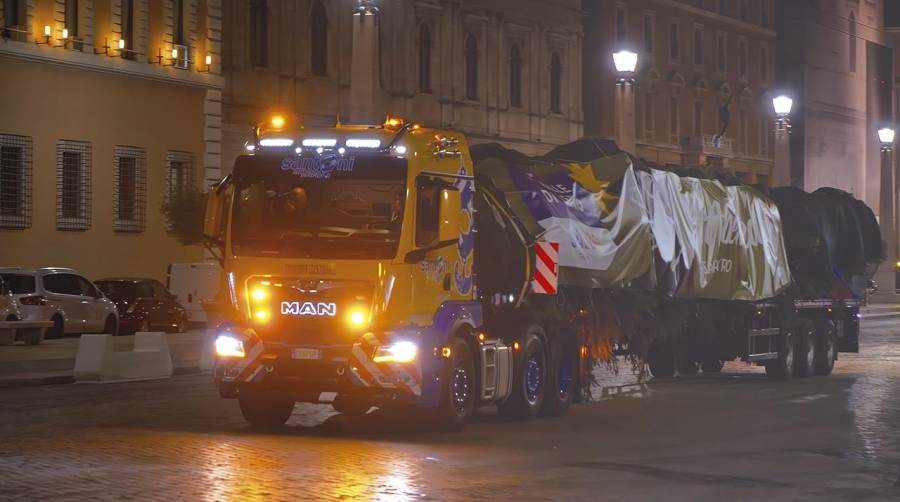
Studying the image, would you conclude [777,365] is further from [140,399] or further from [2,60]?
[2,60]

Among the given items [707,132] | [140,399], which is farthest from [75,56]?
[707,132]

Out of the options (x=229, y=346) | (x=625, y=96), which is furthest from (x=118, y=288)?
(x=229, y=346)

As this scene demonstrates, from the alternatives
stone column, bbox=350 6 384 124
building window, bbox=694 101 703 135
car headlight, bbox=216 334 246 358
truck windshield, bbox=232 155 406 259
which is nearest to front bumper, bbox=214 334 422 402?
car headlight, bbox=216 334 246 358

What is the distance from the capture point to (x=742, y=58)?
90.5 metres

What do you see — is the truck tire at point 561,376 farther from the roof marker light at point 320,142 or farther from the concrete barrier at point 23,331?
the concrete barrier at point 23,331

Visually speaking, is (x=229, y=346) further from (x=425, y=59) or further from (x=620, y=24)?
(x=620, y=24)

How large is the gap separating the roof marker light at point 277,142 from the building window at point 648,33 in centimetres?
6257

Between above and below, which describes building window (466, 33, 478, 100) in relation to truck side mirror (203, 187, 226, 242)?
above

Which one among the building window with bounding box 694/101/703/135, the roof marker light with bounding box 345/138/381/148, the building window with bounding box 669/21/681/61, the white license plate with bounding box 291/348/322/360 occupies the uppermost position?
the building window with bounding box 669/21/681/61

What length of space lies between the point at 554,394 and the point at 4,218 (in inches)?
1084

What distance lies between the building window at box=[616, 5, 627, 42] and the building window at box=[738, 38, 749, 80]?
13275 millimetres

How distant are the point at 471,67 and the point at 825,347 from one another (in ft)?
114

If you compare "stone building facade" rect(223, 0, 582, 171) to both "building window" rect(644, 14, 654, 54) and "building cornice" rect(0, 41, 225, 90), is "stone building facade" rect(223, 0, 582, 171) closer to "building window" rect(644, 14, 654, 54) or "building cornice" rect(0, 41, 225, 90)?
"building cornice" rect(0, 41, 225, 90)

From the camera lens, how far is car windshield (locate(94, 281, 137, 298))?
4544 centimetres
